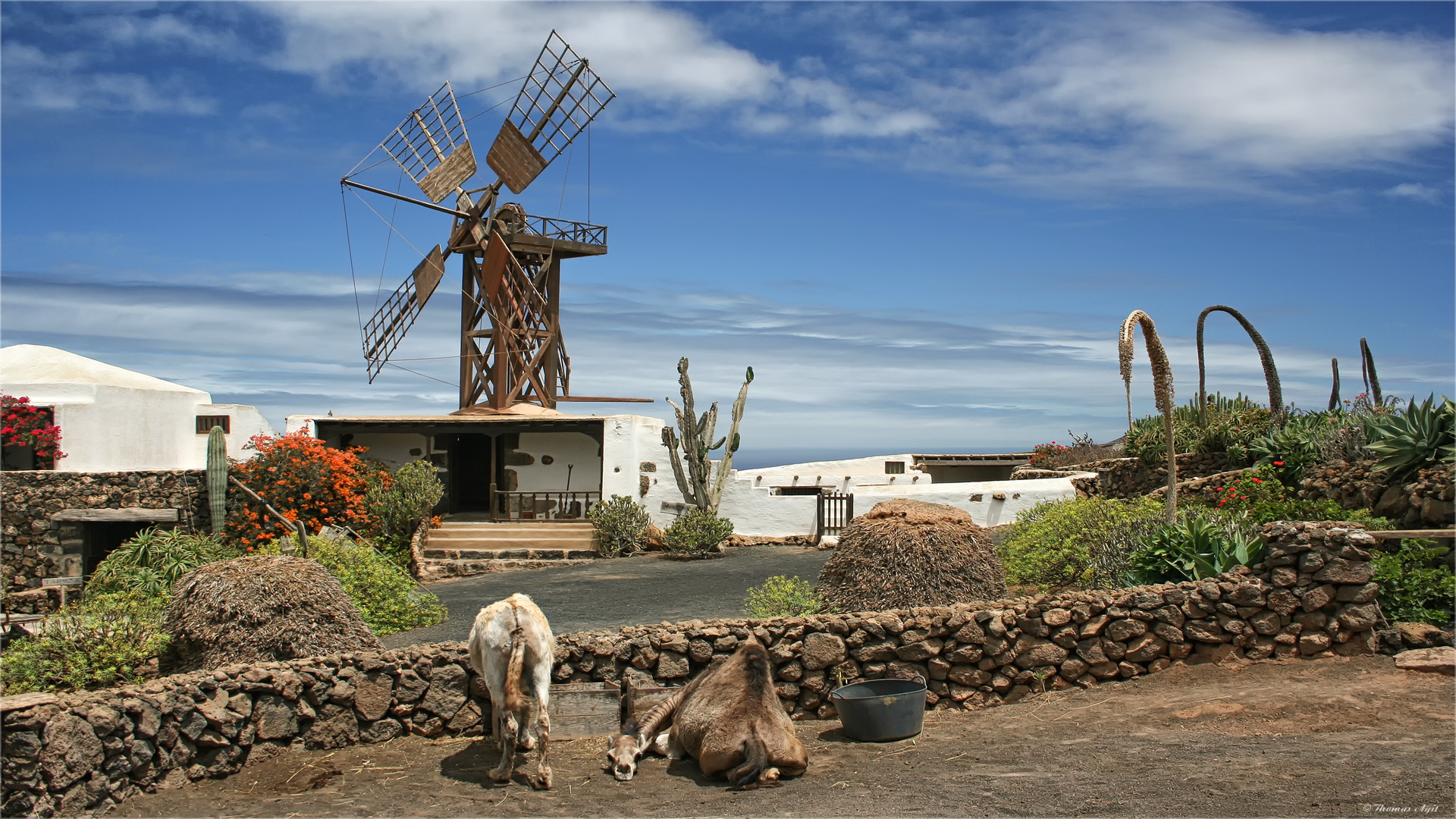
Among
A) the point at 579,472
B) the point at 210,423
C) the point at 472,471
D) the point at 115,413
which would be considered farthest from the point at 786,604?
the point at 210,423

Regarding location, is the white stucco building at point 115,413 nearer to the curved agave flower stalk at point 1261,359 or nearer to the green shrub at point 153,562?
the green shrub at point 153,562

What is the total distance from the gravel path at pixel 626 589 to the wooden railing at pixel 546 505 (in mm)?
2703

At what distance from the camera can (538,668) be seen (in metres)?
6.67

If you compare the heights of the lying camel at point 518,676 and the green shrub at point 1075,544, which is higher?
the green shrub at point 1075,544

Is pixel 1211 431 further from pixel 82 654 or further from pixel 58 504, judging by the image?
pixel 58 504

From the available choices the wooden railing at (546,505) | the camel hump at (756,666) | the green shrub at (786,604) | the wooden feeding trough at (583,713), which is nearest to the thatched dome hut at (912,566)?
the green shrub at (786,604)

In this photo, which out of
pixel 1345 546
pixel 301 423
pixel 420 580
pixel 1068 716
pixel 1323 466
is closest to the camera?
pixel 1068 716

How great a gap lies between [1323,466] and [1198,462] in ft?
17.0

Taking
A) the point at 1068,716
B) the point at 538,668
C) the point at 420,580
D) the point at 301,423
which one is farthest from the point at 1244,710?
the point at 301,423

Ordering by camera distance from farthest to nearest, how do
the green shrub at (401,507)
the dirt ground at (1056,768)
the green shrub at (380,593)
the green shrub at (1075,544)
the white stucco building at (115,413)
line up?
the white stucco building at (115,413) < the green shrub at (401,507) < the green shrub at (380,593) < the green shrub at (1075,544) < the dirt ground at (1056,768)

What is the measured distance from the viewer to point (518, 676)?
662cm

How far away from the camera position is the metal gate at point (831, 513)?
19.1 meters

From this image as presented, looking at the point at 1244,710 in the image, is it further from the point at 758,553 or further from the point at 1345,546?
the point at 758,553

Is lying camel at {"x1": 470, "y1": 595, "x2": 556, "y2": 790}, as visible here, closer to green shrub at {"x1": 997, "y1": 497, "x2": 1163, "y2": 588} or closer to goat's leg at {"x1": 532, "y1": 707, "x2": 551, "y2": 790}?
goat's leg at {"x1": 532, "y1": 707, "x2": 551, "y2": 790}
